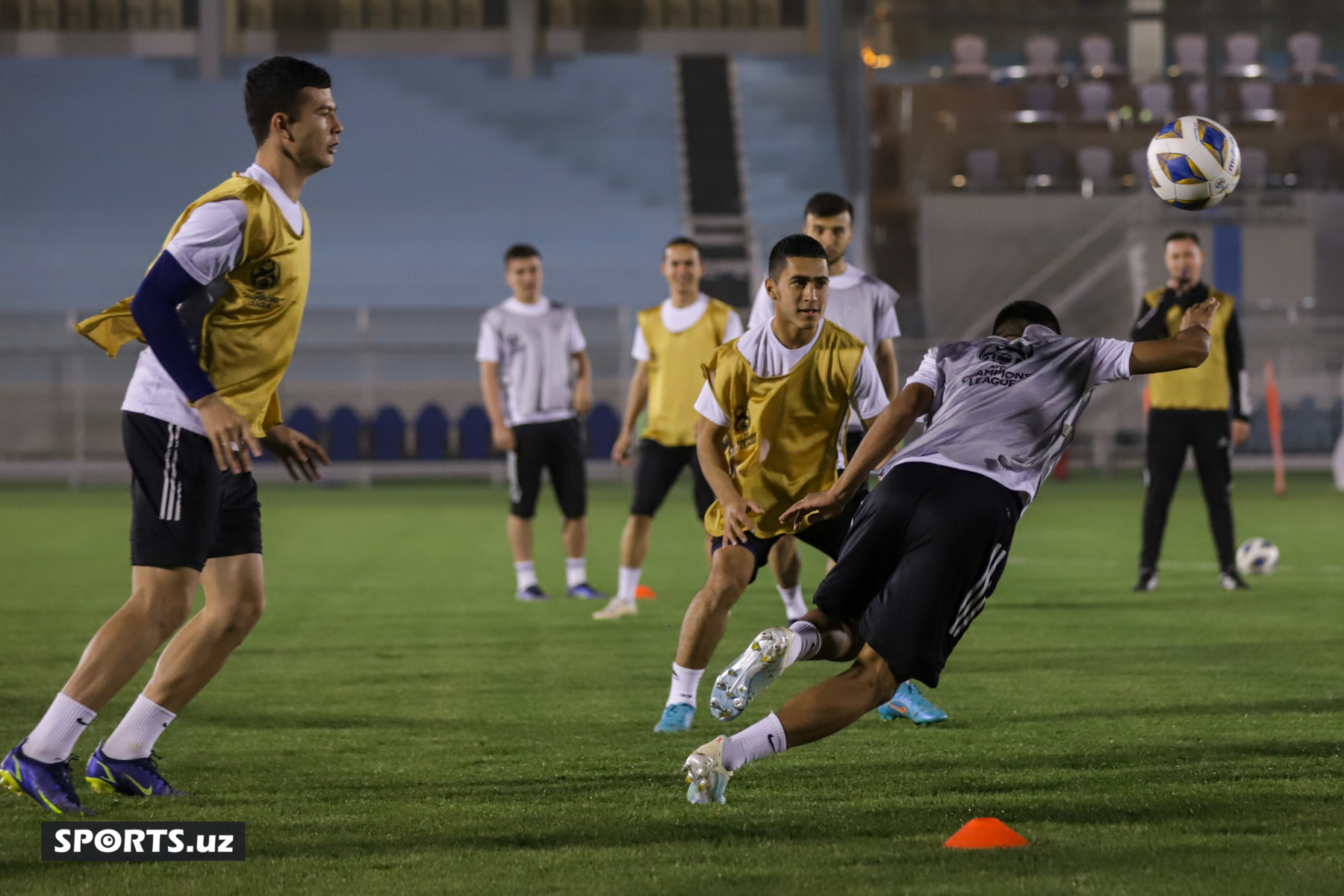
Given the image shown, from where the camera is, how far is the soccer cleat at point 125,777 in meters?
4.68

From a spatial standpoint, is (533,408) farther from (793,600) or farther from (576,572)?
(793,600)

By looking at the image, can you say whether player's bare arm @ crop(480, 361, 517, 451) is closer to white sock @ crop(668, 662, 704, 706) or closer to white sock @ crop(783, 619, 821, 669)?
Answer: white sock @ crop(668, 662, 704, 706)

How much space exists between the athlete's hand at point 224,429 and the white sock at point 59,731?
0.81 metres

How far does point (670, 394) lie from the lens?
9250 mm

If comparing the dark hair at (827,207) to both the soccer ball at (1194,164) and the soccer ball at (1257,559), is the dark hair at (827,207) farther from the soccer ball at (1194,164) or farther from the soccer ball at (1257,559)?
the soccer ball at (1257,559)

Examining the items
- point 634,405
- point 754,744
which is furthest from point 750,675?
point 634,405

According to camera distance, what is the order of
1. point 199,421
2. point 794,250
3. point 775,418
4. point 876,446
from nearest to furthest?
point 199,421
point 876,446
point 794,250
point 775,418

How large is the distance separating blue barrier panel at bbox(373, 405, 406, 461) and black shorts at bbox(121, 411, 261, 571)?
70.7 ft

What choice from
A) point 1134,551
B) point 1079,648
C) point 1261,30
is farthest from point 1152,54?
point 1079,648

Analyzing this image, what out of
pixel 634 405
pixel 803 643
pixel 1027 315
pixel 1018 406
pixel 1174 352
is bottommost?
pixel 803 643

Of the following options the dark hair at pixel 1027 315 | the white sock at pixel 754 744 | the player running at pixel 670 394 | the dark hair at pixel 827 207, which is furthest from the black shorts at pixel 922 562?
the player running at pixel 670 394

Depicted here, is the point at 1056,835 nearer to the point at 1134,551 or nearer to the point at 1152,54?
the point at 1134,551

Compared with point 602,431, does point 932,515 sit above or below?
above

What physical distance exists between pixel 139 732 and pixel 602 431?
2089cm
